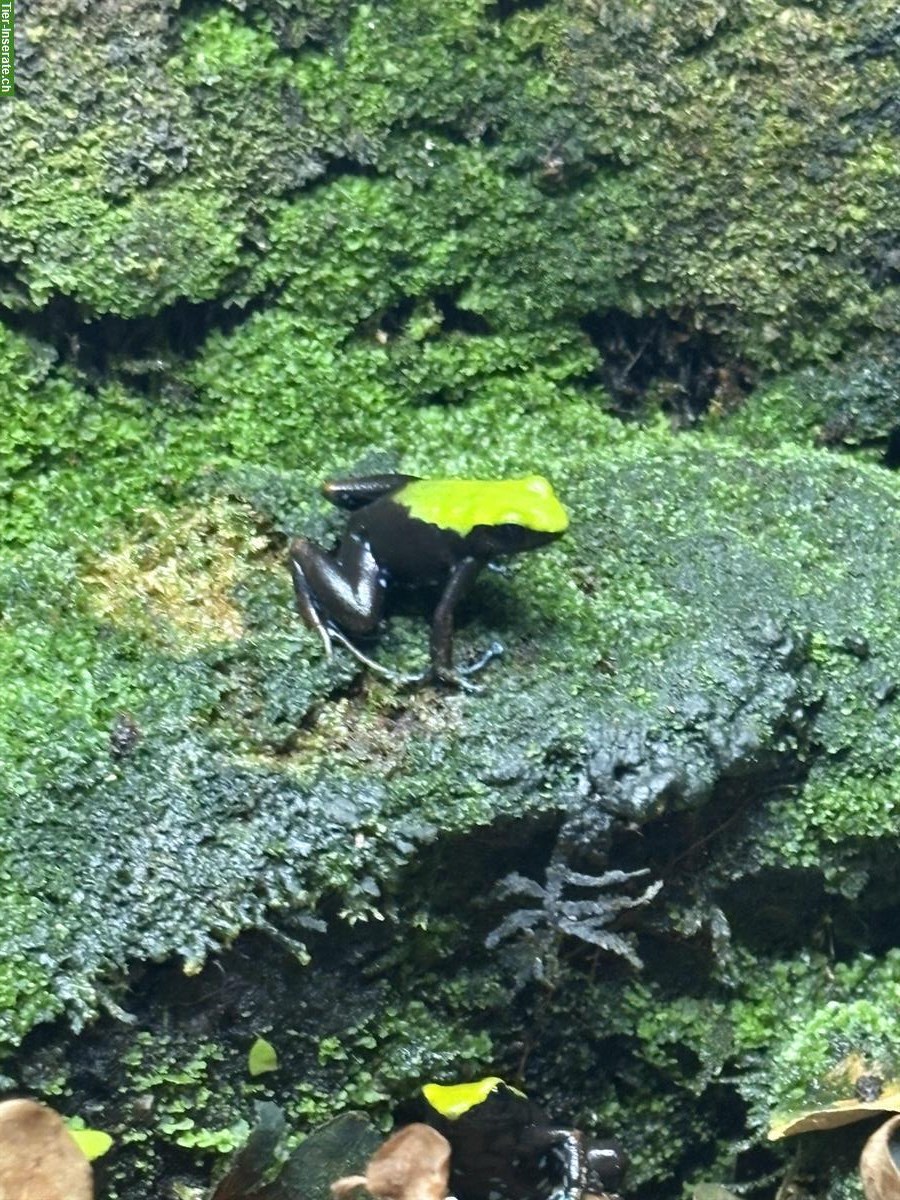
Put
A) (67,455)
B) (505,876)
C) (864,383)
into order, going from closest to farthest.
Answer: (505,876) < (67,455) < (864,383)

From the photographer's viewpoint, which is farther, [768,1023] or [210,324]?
[210,324]

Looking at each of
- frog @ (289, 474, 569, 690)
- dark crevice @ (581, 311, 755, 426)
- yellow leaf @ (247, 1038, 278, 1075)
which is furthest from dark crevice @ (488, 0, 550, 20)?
yellow leaf @ (247, 1038, 278, 1075)

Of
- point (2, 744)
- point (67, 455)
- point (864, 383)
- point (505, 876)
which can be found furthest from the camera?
point (864, 383)

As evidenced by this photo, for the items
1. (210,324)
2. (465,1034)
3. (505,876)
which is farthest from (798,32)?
(465,1034)

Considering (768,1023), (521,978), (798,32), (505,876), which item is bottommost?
(768,1023)

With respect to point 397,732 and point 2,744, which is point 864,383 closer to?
point 397,732

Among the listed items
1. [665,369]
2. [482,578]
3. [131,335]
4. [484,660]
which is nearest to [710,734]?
[484,660]
